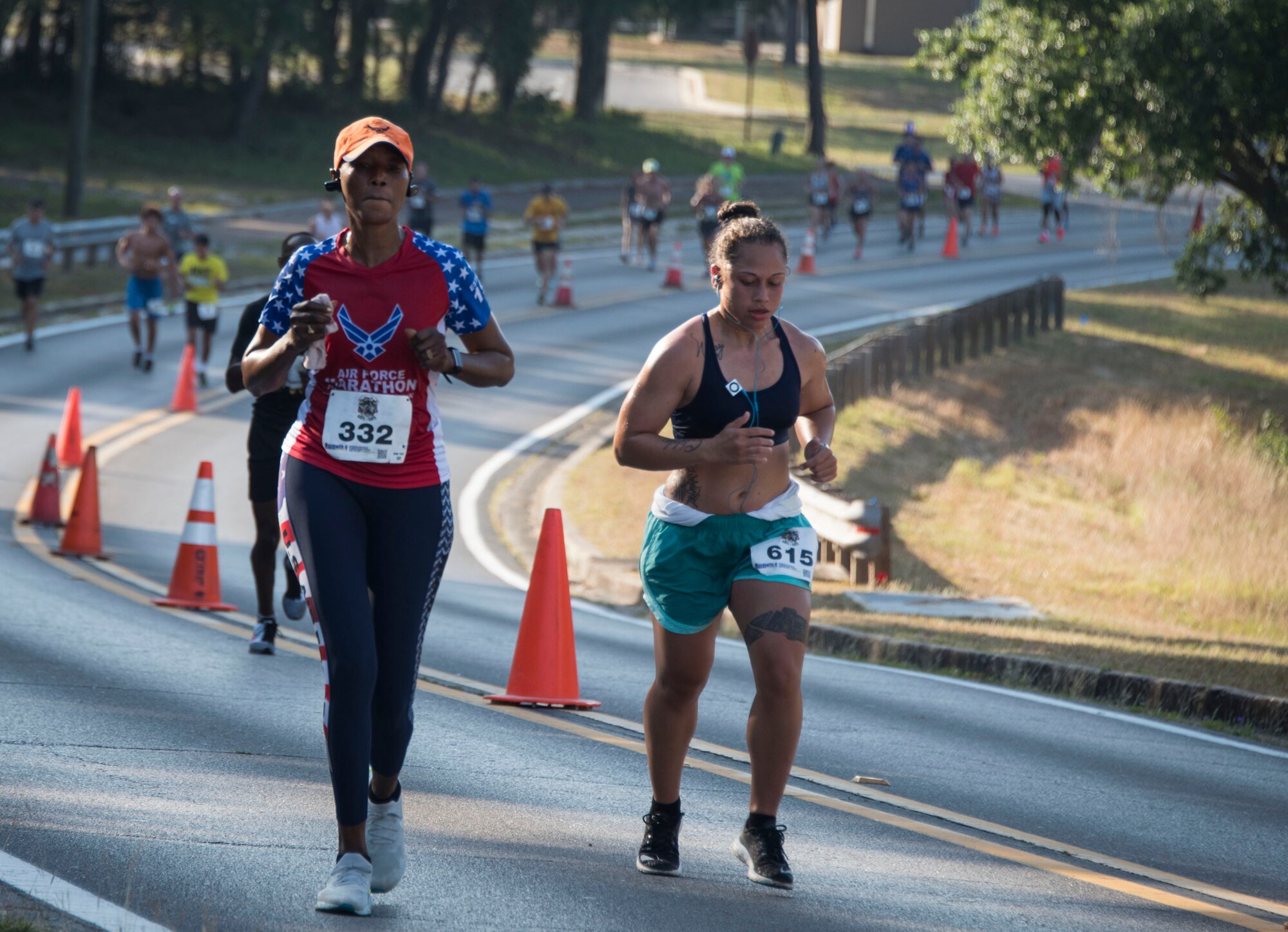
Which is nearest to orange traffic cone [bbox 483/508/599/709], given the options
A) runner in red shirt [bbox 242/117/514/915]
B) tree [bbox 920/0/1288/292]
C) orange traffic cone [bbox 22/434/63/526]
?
runner in red shirt [bbox 242/117/514/915]

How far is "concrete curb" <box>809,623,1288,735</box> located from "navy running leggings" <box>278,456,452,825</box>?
18.2 ft

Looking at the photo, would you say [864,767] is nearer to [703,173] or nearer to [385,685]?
[385,685]

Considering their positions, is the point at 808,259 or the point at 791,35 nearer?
the point at 808,259

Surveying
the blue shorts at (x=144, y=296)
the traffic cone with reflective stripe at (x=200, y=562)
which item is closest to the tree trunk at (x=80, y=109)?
the blue shorts at (x=144, y=296)

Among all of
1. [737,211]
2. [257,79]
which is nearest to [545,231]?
[257,79]

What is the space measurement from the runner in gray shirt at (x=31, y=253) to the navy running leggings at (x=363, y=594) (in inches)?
697

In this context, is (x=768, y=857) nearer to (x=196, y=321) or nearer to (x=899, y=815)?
(x=899, y=815)

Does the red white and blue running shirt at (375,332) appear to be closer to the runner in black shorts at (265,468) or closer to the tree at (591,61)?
the runner in black shorts at (265,468)

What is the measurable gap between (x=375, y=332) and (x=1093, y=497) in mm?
15022

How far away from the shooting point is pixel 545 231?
27047mm

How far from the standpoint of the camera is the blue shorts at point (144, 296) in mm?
20641

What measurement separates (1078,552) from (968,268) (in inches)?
769

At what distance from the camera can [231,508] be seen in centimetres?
1518

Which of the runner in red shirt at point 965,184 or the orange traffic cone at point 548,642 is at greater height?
the runner in red shirt at point 965,184
